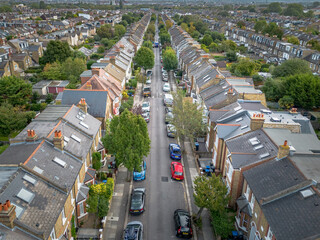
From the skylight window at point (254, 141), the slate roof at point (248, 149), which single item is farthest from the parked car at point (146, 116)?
the skylight window at point (254, 141)

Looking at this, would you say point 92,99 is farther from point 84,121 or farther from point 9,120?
point 9,120

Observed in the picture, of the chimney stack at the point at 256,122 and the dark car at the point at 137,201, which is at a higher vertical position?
the chimney stack at the point at 256,122

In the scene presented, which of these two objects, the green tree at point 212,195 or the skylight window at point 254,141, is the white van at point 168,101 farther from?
the green tree at point 212,195

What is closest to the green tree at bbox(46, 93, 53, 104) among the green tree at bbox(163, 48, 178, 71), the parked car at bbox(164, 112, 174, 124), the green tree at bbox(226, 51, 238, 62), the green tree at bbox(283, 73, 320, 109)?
the parked car at bbox(164, 112, 174, 124)

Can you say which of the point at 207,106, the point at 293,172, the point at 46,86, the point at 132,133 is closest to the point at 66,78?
the point at 46,86

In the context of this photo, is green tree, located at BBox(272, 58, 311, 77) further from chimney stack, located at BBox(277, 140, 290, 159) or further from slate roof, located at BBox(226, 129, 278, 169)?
chimney stack, located at BBox(277, 140, 290, 159)
